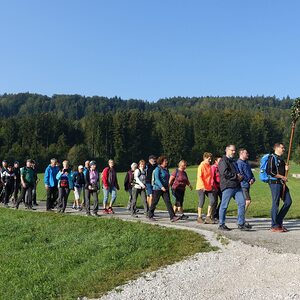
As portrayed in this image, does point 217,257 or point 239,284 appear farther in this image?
point 217,257

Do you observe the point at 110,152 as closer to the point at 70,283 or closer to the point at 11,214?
the point at 11,214

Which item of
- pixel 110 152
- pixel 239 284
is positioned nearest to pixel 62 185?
pixel 239 284

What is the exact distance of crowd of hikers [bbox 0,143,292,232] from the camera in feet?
37.7

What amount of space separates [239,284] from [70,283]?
9.27 ft

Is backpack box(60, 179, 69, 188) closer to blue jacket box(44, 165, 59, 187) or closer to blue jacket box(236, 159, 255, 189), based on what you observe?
blue jacket box(44, 165, 59, 187)

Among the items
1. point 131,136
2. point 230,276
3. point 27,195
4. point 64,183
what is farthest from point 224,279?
point 131,136

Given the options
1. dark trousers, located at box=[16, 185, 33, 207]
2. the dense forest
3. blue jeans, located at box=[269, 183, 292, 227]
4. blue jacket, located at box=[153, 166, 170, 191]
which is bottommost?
dark trousers, located at box=[16, 185, 33, 207]

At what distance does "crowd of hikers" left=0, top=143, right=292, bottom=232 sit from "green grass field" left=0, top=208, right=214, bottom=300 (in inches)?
64.0

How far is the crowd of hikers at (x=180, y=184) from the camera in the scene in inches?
453

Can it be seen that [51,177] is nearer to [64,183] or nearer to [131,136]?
[64,183]

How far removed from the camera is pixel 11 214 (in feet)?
57.4

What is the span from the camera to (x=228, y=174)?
11.5 meters

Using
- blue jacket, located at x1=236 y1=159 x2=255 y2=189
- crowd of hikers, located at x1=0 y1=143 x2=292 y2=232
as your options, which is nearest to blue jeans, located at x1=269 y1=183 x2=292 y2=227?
crowd of hikers, located at x1=0 y1=143 x2=292 y2=232

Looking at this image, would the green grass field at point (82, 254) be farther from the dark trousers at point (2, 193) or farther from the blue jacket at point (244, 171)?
the dark trousers at point (2, 193)
